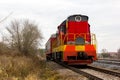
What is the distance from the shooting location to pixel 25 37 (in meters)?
50.6

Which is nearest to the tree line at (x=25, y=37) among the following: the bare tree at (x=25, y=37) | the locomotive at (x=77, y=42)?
the bare tree at (x=25, y=37)

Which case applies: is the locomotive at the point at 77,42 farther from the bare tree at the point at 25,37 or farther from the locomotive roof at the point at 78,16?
the bare tree at the point at 25,37

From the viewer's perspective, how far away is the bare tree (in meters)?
47.8

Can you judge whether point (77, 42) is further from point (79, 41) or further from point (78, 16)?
point (78, 16)

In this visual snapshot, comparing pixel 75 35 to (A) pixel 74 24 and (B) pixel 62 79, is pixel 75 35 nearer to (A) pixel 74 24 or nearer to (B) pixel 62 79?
(A) pixel 74 24

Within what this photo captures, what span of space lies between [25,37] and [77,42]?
29.6 m

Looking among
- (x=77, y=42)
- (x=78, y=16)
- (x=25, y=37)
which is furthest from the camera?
(x=25, y=37)

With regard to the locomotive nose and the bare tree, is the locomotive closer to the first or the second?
the locomotive nose

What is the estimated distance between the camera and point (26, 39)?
49906mm

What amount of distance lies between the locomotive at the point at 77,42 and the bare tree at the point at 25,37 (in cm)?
2417

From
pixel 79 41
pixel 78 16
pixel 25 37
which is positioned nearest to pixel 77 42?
pixel 79 41

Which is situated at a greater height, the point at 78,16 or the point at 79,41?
the point at 78,16

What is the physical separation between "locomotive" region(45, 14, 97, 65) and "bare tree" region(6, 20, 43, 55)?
79.3 feet

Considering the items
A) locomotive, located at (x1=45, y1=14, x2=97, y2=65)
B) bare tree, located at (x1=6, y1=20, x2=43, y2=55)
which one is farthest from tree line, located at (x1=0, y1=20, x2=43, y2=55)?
locomotive, located at (x1=45, y1=14, x2=97, y2=65)
